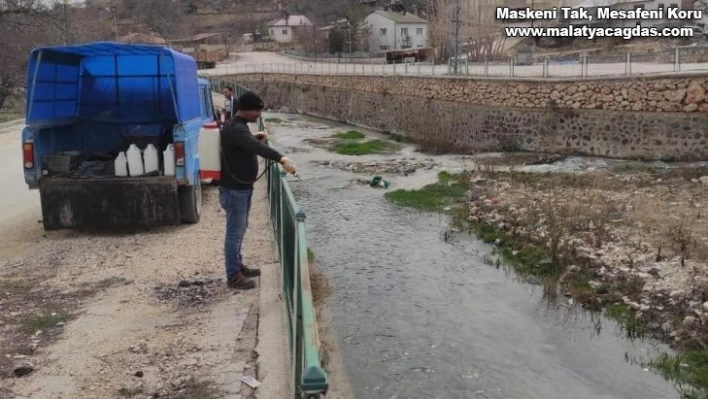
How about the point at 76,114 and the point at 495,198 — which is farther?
the point at 495,198

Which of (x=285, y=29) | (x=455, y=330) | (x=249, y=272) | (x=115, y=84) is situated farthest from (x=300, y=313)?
(x=285, y=29)

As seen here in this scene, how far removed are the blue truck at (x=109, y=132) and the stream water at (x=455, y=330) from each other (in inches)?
107

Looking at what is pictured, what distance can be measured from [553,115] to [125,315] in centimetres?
1791

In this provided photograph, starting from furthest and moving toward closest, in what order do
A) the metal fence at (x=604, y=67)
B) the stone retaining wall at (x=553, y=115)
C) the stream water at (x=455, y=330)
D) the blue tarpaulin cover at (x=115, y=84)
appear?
the metal fence at (x=604, y=67), the stone retaining wall at (x=553, y=115), the blue tarpaulin cover at (x=115, y=84), the stream water at (x=455, y=330)

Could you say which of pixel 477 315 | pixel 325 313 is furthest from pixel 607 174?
pixel 325 313

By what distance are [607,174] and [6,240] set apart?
1394 cm

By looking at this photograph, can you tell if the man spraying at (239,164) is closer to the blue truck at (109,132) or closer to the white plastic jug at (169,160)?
the blue truck at (109,132)

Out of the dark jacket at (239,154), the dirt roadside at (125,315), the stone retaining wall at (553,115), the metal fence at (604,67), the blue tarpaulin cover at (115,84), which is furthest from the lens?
the metal fence at (604,67)

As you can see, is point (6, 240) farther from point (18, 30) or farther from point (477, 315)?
point (18, 30)

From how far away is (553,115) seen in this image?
70.4ft

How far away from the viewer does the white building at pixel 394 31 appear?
7612cm

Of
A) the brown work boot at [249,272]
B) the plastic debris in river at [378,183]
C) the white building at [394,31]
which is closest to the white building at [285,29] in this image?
the white building at [394,31]

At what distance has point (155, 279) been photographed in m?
7.11

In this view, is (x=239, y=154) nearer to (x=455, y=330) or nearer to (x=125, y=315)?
(x=125, y=315)
